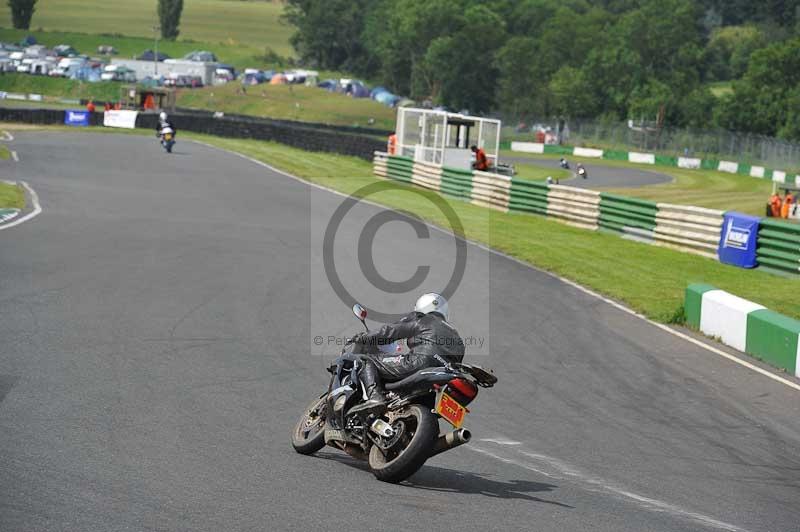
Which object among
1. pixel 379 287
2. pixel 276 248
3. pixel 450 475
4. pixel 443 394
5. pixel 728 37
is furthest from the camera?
pixel 728 37

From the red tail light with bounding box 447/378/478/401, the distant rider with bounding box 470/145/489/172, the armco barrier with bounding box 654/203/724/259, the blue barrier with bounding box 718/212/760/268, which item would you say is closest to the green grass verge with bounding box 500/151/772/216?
the distant rider with bounding box 470/145/489/172

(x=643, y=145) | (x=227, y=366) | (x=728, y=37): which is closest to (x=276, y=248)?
(x=227, y=366)

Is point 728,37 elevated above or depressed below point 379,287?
above

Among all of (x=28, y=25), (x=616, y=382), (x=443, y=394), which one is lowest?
(x=616, y=382)

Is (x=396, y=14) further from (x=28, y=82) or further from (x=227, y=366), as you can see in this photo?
(x=227, y=366)

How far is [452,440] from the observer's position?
7555 millimetres

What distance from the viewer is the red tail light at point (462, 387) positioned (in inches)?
302

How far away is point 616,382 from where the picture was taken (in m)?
12.6

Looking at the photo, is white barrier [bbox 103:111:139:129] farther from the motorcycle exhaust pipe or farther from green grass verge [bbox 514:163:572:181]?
the motorcycle exhaust pipe

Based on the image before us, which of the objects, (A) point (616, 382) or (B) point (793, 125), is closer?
(A) point (616, 382)

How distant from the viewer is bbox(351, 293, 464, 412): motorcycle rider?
8.08 m

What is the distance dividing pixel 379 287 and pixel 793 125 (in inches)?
2863

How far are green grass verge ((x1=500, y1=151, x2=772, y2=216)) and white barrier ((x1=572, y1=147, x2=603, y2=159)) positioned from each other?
27.9 ft

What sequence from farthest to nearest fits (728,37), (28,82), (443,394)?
1. (728,37)
2. (28,82)
3. (443,394)
